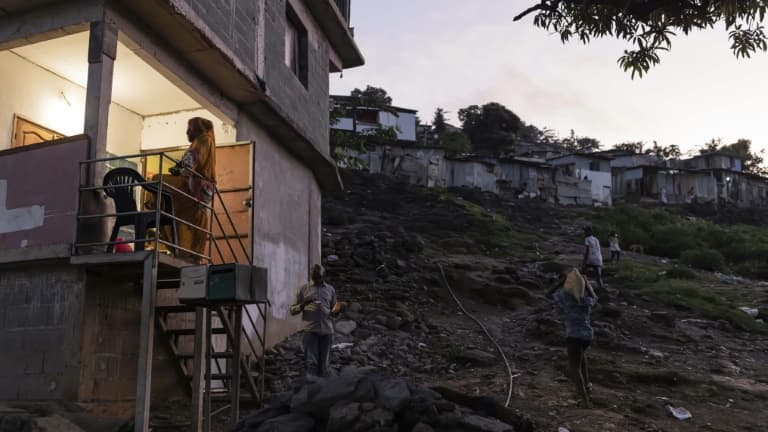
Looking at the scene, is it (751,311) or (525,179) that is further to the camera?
(525,179)

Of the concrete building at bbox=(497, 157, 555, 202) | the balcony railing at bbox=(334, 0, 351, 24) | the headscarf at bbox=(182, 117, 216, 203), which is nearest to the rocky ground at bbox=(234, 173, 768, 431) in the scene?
the headscarf at bbox=(182, 117, 216, 203)

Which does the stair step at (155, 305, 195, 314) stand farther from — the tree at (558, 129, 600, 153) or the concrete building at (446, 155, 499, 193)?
the tree at (558, 129, 600, 153)

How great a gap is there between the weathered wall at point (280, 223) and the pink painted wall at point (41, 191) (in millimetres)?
3395

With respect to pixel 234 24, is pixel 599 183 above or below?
above

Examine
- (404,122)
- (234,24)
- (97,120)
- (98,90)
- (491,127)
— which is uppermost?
(491,127)

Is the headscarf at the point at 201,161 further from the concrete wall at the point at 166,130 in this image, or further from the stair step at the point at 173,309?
the concrete wall at the point at 166,130

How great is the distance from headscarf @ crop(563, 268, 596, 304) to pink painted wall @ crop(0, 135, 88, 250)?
19.8 feet

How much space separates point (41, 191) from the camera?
7.92 metres

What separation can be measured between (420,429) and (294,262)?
288 inches

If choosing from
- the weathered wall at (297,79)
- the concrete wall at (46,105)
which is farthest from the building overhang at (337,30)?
the concrete wall at (46,105)

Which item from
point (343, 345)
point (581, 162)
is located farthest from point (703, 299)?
point (581, 162)

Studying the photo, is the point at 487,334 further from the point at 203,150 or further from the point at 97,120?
the point at 97,120

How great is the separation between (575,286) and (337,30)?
8.87m

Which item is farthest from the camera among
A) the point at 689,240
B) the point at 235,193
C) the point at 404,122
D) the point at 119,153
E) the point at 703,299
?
the point at 404,122
